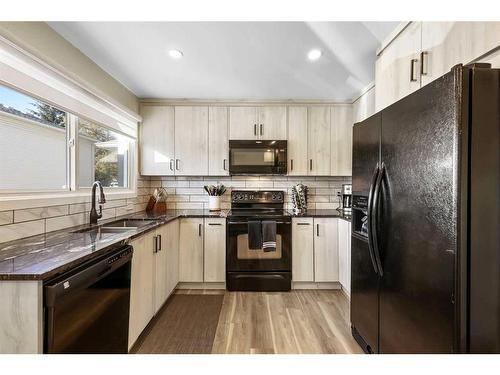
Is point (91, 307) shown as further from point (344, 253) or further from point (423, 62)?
point (344, 253)

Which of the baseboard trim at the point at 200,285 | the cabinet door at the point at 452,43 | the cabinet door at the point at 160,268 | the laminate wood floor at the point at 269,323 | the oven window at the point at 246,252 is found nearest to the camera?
the cabinet door at the point at 452,43

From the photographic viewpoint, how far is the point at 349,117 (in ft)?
10.5

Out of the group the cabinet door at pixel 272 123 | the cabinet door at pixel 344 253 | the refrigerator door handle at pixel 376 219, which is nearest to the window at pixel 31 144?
the cabinet door at pixel 272 123

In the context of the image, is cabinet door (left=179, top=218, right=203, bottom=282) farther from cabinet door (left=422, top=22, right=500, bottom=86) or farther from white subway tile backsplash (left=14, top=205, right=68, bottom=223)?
cabinet door (left=422, top=22, right=500, bottom=86)

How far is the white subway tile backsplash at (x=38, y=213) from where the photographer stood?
153 centimetres

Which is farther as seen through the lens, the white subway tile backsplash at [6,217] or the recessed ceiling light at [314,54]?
the recessed ceiling light at [314,54]

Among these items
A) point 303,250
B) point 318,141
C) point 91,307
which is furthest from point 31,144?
point 318,141

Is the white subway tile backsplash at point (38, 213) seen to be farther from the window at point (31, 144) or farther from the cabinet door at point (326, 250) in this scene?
the cabinet door at point (326, 250)

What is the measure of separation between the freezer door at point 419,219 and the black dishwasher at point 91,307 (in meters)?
1.50

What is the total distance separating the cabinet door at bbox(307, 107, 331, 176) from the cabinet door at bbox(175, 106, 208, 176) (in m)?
1.34

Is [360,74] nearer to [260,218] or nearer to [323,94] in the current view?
[323,94]

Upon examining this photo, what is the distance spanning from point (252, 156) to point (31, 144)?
82.0 inches

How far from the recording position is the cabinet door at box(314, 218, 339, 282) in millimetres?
2902

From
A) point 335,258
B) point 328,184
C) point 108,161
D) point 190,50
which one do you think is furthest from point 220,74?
point 335,258
